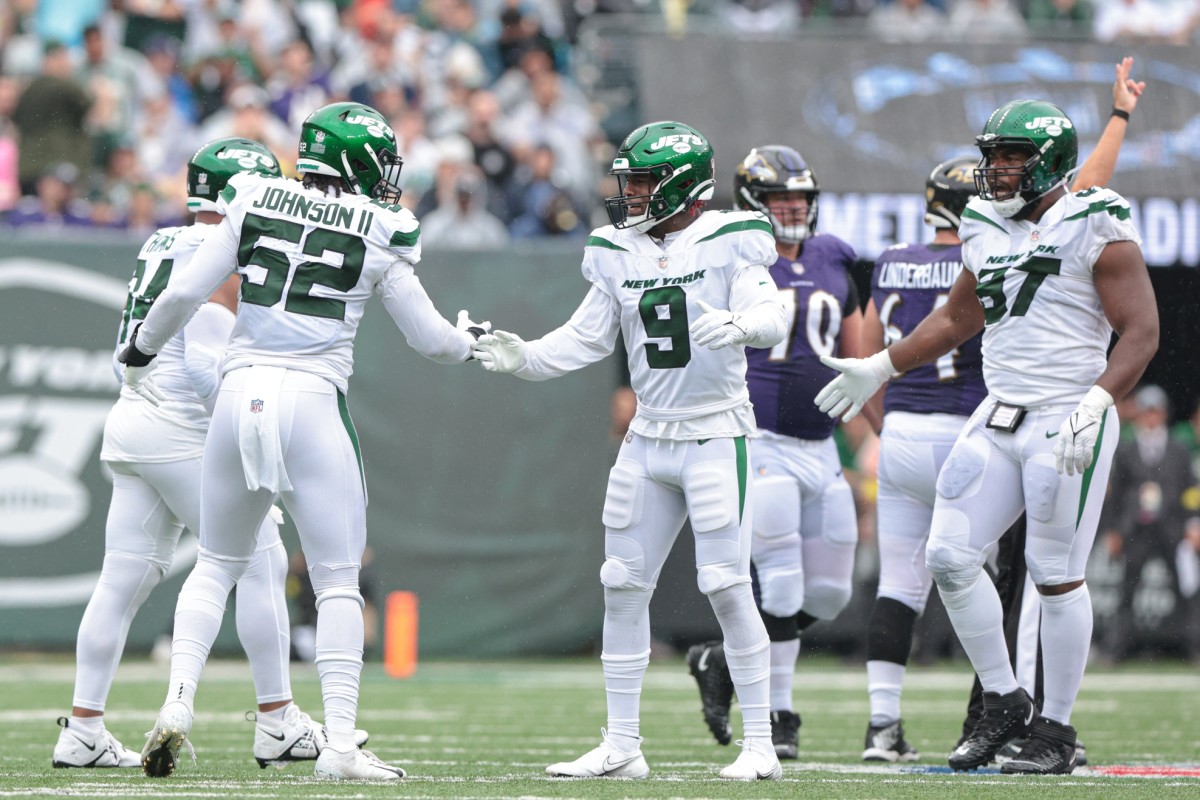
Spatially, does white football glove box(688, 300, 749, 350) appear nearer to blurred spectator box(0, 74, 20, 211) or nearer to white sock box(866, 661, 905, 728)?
white sock box(866, 661, 905, 728)

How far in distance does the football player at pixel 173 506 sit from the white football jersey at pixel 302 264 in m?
0.60

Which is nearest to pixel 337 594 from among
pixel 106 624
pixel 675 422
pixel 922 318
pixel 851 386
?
pixel 106 624

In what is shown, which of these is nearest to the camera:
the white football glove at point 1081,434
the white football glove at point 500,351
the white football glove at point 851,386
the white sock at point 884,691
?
the white football glove at point 1081,434

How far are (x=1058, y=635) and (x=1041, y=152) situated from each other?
1.67m

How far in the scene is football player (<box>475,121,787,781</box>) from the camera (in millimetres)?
6164

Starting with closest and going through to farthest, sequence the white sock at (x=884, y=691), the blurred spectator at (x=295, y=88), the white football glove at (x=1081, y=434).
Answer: the white football glove at (x=1081, y=434)
the white sock at (x=884, y=691)
the blurred spectator at (x=295, y=88)

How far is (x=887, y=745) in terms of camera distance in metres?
7.21

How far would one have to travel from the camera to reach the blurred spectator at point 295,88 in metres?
15.1

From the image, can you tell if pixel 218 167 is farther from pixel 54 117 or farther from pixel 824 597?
pixel 54 117

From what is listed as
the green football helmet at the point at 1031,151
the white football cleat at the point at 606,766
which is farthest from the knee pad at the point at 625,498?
the green football helmet at the point at 1031,151

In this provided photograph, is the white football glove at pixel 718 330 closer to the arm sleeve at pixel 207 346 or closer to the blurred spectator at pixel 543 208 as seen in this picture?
the arm sleeve at pixel 207 346

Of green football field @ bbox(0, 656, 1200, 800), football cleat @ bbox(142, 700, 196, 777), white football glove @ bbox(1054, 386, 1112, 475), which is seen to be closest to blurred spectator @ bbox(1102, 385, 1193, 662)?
green football field @ bbox(0, 656, 1200, 800)

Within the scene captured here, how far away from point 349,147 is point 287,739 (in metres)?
→ 2.11

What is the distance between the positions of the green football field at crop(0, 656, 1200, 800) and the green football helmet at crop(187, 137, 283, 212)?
2002 mm
